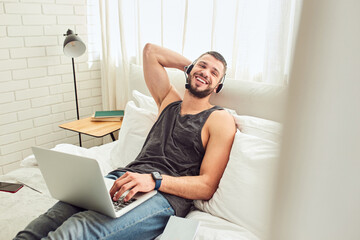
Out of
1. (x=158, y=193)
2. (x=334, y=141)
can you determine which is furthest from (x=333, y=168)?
(x=158, y=193)

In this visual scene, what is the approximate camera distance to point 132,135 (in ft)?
5.85

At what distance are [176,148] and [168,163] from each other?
9 cm

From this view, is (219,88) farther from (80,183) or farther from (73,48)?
(73,48)

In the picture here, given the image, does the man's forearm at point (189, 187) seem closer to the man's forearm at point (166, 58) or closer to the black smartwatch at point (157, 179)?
the black smartwatch at point (157, 179)

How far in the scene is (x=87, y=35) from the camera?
2900 mm

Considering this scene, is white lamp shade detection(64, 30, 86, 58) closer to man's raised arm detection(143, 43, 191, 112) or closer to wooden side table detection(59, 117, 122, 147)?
wooden side table detection(59, 117, 122, 147)

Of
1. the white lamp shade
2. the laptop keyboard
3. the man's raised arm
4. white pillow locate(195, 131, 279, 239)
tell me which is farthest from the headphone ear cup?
the white lamp shade

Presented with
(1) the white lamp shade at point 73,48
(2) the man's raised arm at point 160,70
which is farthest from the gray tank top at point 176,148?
(1) the white lamp shade at point 73,48

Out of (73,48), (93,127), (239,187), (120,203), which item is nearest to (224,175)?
(239,187)

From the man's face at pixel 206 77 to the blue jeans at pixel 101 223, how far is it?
0.59 m

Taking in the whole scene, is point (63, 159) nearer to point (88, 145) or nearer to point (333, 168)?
point (333, 168)

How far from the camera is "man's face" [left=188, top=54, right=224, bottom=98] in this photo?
1.55 metres

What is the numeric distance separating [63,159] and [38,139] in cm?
185

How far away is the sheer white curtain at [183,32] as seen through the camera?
66.4 inches
